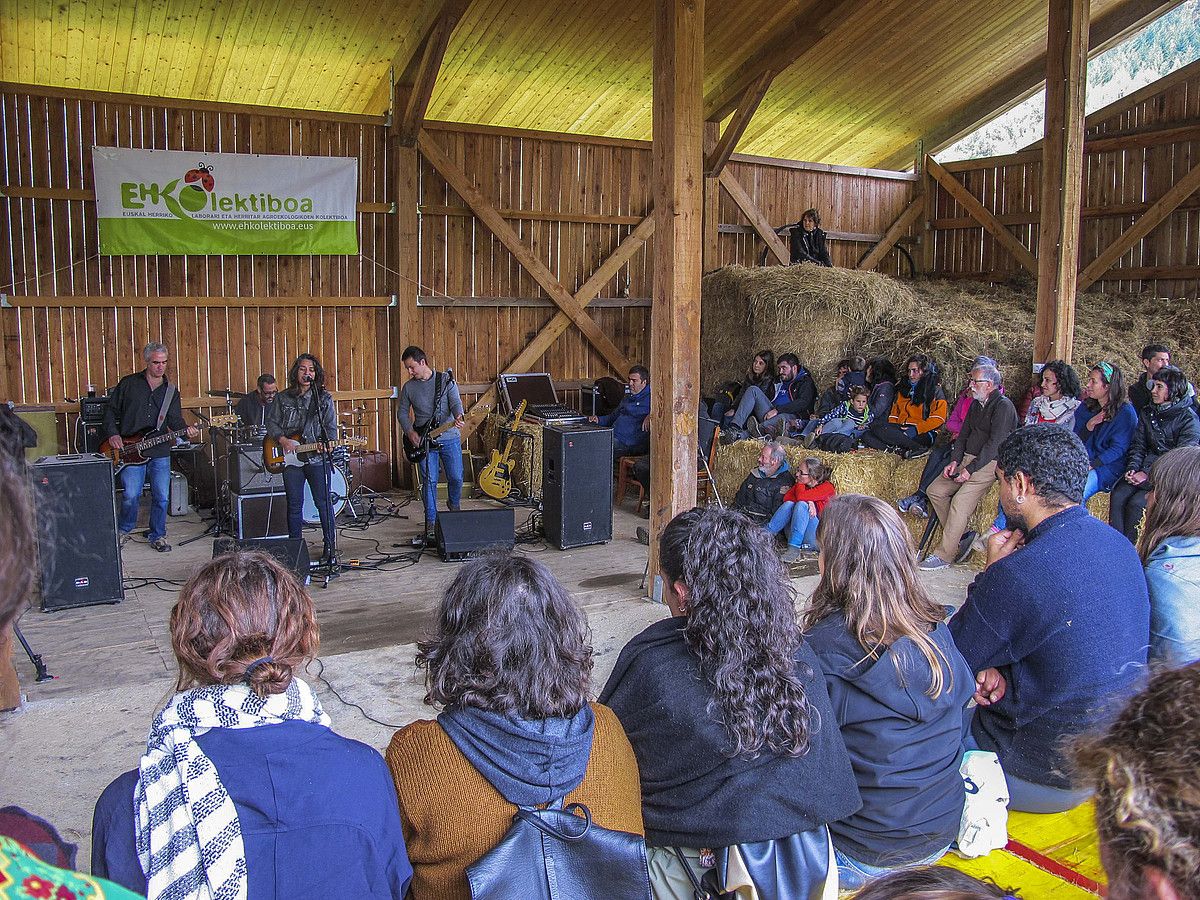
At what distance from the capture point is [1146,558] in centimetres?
276

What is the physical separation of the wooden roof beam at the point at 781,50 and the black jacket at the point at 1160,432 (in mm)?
4715

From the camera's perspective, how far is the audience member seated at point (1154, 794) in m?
0.72

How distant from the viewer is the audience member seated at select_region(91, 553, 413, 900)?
1499mm

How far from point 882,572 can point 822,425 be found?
252 inches

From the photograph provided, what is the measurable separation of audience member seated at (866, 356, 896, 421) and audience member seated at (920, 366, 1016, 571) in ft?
4.25

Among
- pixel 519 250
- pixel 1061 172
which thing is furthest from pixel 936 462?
pixel 519 250

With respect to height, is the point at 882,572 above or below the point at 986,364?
below

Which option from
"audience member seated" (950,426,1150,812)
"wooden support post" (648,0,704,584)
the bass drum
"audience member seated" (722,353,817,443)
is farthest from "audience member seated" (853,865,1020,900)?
"audience member seated" (722,353,817,443)

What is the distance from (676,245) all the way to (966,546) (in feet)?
10.3

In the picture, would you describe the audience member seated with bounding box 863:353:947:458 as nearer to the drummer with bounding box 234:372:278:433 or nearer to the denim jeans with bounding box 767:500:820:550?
the denim jeans with bounding box 767:500:820:550

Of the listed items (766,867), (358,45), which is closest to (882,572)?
(766,867)

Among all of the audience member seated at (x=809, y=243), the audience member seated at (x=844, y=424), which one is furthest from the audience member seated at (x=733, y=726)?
the audience member seated at (x=809, y=243)

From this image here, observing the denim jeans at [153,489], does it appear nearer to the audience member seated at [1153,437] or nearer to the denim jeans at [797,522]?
the denim jeans at [797,522]

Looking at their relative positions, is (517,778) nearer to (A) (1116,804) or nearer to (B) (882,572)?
(B) (882,572)
